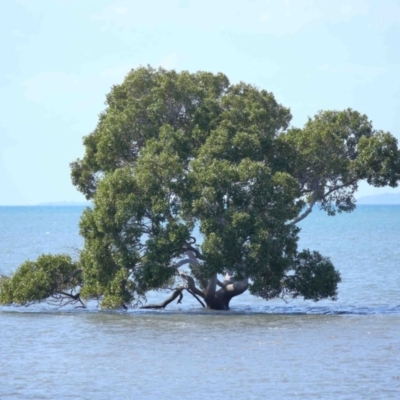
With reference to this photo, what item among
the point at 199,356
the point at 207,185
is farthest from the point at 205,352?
the point at 207,185

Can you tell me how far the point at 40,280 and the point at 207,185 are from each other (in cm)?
794

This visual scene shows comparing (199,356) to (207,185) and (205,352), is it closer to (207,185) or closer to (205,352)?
(205,352)

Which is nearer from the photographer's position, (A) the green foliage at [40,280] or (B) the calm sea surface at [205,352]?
(B) the calm sea surface at [205,352]

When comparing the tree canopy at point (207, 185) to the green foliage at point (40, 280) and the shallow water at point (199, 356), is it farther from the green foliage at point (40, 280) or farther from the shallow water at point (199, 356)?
the shallow water at point (199, 356)

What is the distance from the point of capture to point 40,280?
131 ft

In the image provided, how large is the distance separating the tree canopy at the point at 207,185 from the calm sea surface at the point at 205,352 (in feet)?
4.84

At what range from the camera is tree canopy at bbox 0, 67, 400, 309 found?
3791 centimetres

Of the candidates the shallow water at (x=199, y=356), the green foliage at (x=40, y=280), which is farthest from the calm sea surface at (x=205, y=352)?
the green foliage at (x=40, y=280)

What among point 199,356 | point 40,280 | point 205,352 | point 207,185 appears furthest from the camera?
point 40,280

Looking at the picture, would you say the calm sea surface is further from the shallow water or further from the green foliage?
the green foliage

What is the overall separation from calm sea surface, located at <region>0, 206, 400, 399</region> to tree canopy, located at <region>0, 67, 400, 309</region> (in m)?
1.48

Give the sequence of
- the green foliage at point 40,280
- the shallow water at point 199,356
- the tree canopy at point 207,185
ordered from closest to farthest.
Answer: the shallow water at point 199,356 < the tree canopy at point 207,185 < the green foliage at point 40,280

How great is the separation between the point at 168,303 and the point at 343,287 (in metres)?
16.6

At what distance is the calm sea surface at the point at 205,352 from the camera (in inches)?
1007
